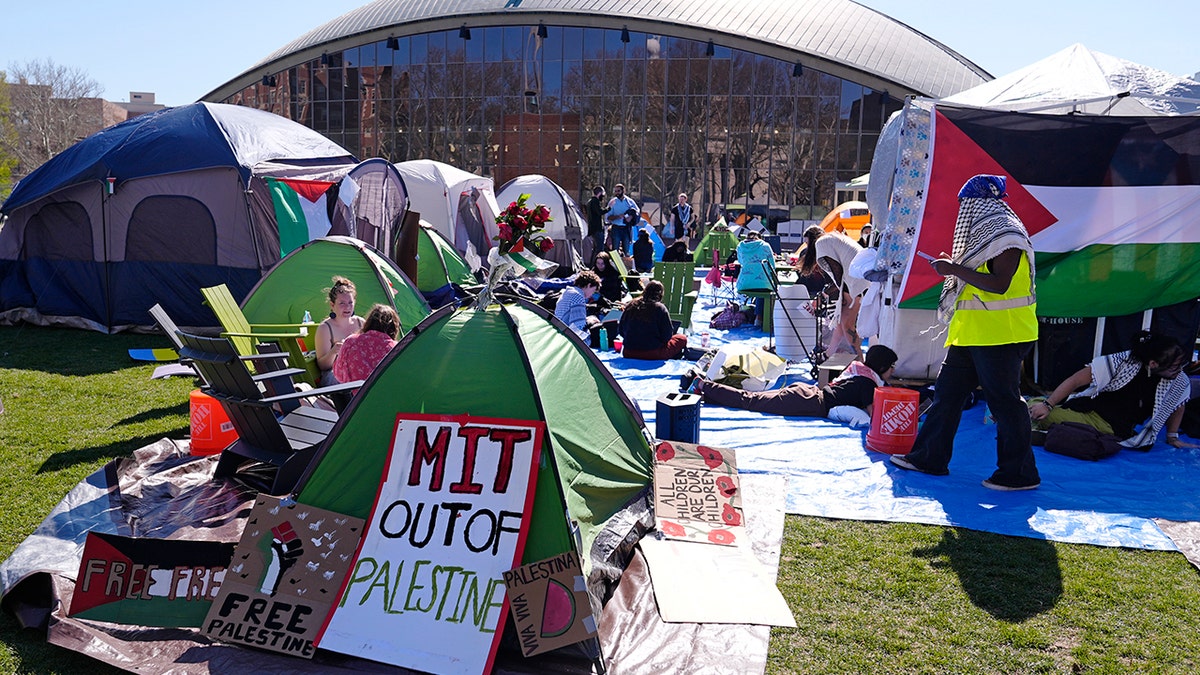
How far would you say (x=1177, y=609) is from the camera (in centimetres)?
395

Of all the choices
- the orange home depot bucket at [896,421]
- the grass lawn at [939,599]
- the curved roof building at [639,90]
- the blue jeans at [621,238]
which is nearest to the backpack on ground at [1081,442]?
the orange home depot bucket at [896,421]

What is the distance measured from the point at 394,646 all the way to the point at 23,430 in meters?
4.48

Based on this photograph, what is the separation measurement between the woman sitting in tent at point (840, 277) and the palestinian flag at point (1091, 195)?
1.39 meters

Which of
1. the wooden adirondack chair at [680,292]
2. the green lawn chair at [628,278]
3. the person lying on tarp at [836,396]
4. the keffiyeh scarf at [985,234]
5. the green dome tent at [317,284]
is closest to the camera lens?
the keffiyeh scarf at [985,234]

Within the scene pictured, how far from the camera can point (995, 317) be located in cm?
528

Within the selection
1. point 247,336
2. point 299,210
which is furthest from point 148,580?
point 299,210

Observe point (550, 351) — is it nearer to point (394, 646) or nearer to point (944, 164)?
point (394, 646)

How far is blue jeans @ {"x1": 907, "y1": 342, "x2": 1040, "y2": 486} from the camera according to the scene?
531 cm

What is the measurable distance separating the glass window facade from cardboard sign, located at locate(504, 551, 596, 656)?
1063 inches

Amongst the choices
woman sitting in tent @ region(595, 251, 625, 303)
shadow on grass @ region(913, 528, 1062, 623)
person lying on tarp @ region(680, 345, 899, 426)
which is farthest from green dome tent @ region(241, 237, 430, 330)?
shadow on grass @ region(913, 528, 1062, 623)

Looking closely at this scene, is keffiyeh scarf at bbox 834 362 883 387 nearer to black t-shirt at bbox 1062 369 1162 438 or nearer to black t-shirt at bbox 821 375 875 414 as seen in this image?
black t-shirt at bbox 821 375 875 414

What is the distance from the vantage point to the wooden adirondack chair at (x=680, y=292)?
11.7 m

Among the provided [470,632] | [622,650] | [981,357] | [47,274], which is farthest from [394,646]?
[47,274]

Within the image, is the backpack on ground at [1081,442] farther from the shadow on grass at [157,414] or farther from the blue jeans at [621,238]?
the blue jeans at [621,238]
